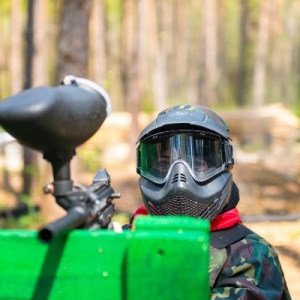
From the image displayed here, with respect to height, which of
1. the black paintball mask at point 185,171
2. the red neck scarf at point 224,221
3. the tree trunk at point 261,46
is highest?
the black paintball mask at point 185,171

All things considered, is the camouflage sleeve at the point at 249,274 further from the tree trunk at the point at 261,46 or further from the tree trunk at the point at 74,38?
the tree trunk at the point at 261,46

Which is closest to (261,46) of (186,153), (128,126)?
(128,126)

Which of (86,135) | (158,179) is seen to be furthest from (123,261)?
(158,179)

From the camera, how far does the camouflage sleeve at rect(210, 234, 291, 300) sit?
7.92ft

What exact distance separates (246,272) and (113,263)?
959 millimetres

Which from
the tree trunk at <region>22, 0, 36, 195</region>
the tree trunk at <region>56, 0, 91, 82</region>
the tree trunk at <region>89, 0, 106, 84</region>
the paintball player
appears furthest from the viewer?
the tree trunk at <region>89, 0, 106, 84</region>

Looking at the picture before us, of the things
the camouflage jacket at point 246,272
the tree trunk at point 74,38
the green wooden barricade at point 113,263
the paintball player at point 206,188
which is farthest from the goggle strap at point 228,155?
the tree trunk at point 74,38

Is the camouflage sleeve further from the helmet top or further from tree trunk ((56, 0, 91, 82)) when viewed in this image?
tree trunk ((56, 0, 91, 82))

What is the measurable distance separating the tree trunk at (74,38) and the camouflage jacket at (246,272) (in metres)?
7.01

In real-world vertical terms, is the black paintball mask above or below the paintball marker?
below

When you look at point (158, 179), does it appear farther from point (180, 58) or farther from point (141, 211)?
point (180, 58)

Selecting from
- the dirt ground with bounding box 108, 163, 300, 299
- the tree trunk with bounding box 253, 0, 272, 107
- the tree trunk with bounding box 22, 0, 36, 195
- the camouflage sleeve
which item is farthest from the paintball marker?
the tree trunk with bounding box 253, 0, 272, 107

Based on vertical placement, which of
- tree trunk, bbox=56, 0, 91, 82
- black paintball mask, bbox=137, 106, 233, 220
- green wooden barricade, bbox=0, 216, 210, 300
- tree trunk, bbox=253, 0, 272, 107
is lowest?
tree trunk, bbox=253, 0, 272, 107

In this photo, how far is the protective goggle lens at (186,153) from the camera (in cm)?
276
